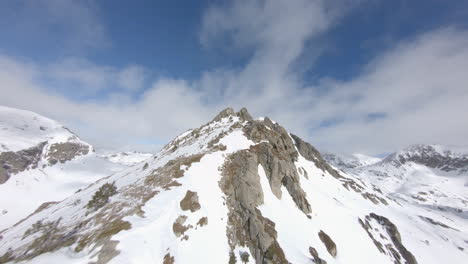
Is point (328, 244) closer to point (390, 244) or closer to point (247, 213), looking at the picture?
point (247, 213)

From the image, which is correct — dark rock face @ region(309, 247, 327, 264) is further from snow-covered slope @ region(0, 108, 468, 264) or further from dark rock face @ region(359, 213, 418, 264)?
dark rock face @ region(359, 213, 418, 264)

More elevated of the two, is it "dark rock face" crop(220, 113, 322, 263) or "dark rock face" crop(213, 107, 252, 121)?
"dark rock face" crop(213, 107, 252, 121)

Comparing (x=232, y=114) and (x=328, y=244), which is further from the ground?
(x=232, y=114)

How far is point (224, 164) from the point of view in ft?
128

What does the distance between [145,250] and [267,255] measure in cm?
1707

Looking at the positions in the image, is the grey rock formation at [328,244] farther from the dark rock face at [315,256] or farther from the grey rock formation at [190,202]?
the grey rock formation at [190,202]

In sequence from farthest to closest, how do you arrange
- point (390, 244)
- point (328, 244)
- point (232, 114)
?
point (232, 114) → point (390, 244) → point (328, 244)

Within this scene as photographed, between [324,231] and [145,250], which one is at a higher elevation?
[324,231]

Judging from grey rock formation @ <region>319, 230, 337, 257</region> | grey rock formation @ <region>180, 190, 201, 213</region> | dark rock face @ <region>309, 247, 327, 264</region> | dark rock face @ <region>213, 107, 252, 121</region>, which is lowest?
dark rock face @ <region>309, 247, 327, 264</region>

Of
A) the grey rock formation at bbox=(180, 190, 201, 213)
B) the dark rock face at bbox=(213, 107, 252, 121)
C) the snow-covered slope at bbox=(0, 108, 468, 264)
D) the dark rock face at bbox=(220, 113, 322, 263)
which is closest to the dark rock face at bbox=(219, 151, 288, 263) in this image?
the dark rock face at bbox=(220, 113, 322, 263)

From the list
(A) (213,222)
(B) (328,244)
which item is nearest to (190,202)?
(A) (213,222)

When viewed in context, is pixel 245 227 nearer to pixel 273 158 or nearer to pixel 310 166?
pixel 273 158

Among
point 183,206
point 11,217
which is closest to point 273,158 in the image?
point 183,206

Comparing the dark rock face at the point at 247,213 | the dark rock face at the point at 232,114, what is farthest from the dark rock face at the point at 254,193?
the dark rock face at the point at 232,114
